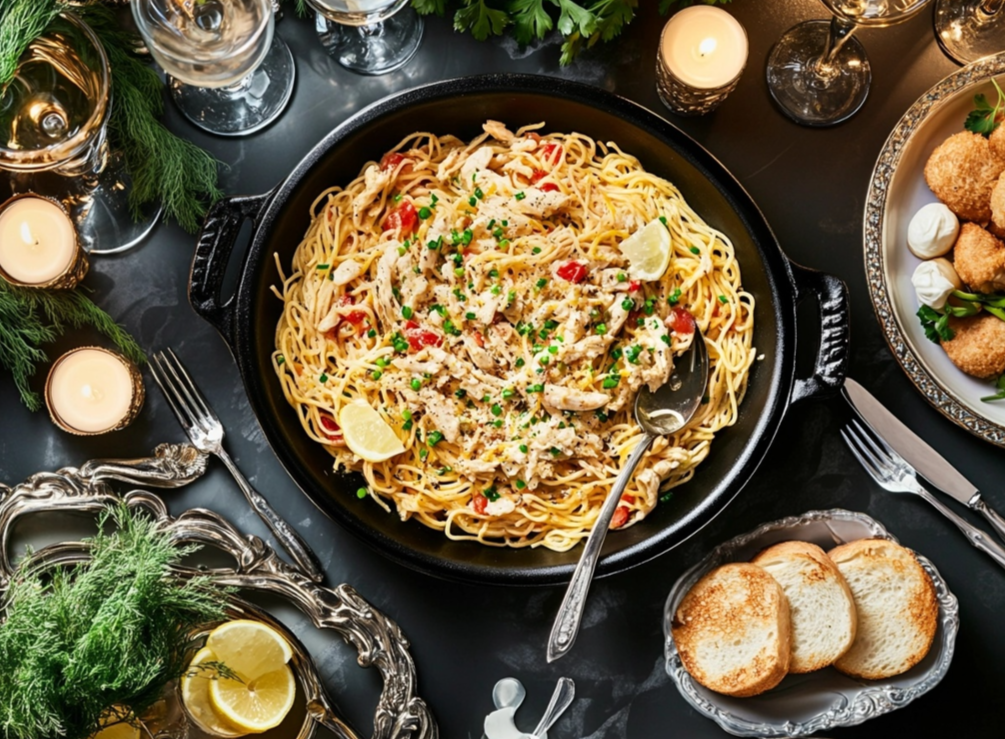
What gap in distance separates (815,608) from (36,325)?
3.88m

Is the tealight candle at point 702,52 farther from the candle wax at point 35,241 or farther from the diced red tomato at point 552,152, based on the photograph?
the candle wax at point 35,241

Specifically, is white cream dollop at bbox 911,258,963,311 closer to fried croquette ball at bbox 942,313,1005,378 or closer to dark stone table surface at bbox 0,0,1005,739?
fried croquette ball at bbox 942,313,1005,378

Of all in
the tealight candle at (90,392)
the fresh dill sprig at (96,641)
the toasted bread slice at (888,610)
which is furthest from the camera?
the tealight candle at (90,392)

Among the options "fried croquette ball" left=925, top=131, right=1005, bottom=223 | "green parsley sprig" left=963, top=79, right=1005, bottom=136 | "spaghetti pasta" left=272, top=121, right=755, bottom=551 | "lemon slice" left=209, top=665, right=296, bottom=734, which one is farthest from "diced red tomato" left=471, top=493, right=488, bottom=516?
"green parsley sprig" left=963, top=79, right=1005, bottom=136

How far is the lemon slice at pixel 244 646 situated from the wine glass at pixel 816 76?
11.4 feet

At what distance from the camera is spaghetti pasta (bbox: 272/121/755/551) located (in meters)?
3.99

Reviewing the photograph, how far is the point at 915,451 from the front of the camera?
4.23 m

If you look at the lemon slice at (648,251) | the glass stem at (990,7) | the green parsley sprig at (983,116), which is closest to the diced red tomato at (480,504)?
the lemon slice at (648,251)

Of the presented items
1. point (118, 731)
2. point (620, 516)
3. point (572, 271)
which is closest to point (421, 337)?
point (572, 271)

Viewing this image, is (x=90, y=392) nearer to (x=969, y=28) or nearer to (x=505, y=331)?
(x=505, y=331)

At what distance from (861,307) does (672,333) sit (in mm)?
1055

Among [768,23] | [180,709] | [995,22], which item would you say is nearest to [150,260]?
[180,709]

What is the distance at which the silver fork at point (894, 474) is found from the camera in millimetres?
4250

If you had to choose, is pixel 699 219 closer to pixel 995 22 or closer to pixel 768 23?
pixel 768 23
